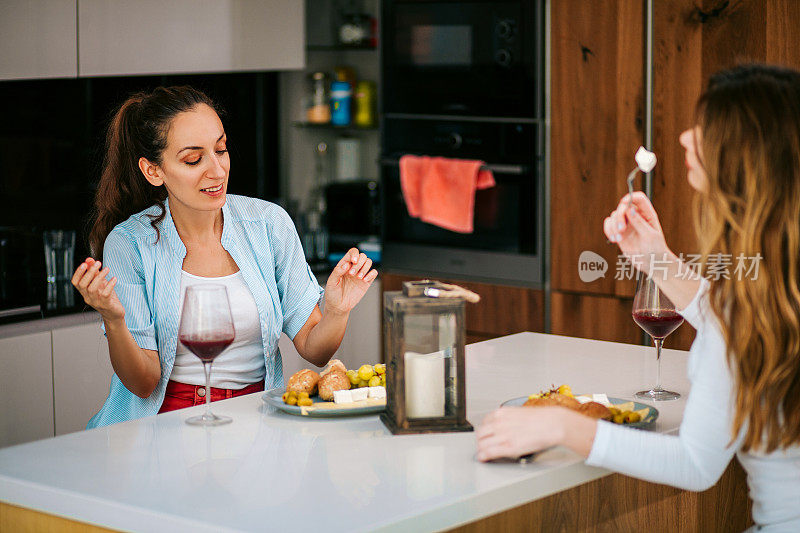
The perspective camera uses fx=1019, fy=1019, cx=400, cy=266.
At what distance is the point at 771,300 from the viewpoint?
137cm

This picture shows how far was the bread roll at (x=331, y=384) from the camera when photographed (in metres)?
1.70

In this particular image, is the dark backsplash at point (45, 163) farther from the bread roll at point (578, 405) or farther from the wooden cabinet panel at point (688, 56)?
the bread roll at point (578, 405)

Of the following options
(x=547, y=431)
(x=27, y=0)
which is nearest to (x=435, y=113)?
(x=27, y=0)

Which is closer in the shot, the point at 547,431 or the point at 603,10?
the point at 547,431

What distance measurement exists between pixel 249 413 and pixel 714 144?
86 cm

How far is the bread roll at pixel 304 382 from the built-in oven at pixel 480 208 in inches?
77.0

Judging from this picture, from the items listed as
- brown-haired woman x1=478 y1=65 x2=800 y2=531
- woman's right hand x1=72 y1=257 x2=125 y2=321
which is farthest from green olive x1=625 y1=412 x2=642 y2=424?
woman's right hand x1=72 y1=257 x2=125 y2=321

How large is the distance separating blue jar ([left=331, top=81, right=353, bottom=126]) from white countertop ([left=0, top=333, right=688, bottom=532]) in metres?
2.55

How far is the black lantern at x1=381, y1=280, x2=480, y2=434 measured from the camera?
1.53 m

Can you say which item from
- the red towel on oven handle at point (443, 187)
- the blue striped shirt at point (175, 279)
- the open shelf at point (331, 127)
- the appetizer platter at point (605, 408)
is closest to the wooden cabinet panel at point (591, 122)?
the red towel on oven handle at point (443, 187)

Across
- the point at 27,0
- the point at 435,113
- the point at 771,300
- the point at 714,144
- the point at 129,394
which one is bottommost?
the point at 129,394

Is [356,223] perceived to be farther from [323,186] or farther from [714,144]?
[714,144]

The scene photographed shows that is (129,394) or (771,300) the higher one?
(771,300)

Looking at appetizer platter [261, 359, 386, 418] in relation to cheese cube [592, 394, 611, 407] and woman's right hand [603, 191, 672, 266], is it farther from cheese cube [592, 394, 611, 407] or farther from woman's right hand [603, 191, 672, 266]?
woman's right hand [603, 191, 672, 266]
